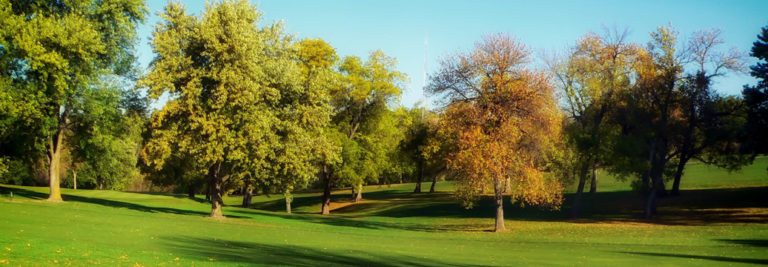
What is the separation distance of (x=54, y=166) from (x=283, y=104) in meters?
15.6

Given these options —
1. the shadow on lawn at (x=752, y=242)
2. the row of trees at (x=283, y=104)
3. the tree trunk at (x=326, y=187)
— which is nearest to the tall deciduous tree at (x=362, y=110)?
the tree trunk at (x=326, y=187)

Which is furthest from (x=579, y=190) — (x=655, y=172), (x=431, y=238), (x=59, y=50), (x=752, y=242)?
(x=59, y=50)

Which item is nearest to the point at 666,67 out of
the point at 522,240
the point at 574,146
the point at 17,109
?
the point at 574,146

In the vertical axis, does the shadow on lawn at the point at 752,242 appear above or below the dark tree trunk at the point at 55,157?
below

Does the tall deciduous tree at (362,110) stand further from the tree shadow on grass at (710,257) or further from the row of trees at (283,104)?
the tree shadow on grass at (710,257)

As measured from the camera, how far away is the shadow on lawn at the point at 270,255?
60.8ft

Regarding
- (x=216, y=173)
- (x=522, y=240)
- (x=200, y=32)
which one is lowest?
(x=522, y=240)

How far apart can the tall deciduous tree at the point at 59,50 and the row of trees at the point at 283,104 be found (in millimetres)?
120

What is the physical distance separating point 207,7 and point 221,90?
5.82 m

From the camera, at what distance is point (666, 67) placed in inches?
1775

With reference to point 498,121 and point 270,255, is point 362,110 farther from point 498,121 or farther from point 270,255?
Result: point 270,255

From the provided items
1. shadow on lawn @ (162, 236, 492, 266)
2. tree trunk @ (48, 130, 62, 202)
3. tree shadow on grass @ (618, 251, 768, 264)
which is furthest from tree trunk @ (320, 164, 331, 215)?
tree shadow on grass @ (618, 251, 768, 264)

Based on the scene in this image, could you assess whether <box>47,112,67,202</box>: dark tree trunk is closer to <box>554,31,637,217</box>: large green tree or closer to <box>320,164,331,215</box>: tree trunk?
<box>320,164,331,215</box>: tree trunk

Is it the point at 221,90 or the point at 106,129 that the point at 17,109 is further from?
the point at 221,90
